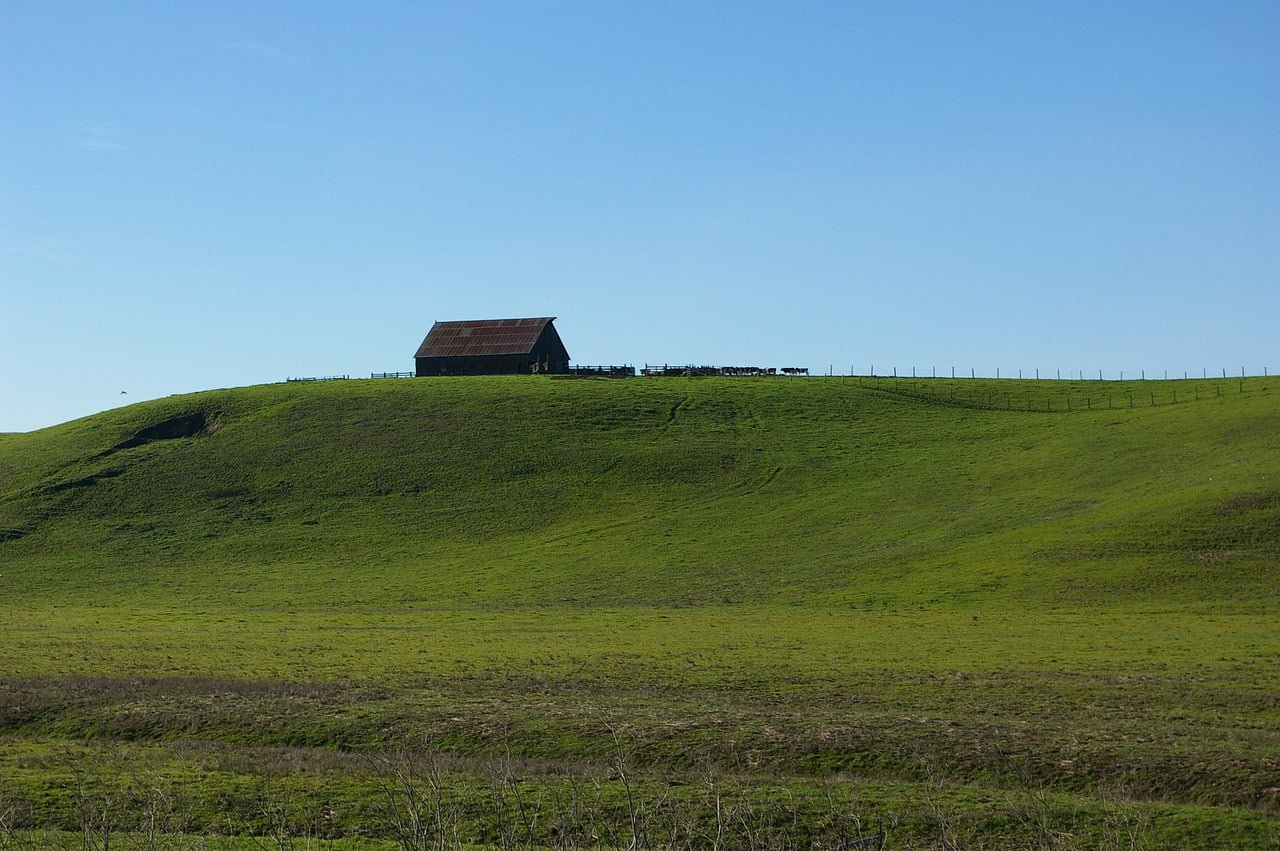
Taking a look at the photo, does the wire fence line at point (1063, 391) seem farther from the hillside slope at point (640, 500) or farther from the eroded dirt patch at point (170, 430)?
the eroded dirt patch at point (170, 430)

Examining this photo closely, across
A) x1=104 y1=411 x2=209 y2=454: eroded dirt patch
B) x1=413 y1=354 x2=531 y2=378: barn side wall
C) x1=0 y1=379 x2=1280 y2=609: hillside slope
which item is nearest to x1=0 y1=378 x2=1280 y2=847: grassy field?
x1=0 y1=379 x2=1280 y2=609: hillside slope

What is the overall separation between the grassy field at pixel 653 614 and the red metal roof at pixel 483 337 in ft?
33.6

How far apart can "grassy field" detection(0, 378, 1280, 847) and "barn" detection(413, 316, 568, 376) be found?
9157 millimetres

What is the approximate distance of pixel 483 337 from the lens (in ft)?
393

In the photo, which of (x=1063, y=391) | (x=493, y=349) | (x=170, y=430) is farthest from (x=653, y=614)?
(x=493, y=349)

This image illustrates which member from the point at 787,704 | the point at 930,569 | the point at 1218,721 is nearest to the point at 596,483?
the point at 930,569

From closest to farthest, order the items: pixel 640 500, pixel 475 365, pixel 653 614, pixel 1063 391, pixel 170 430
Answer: pixel 653 614 → pixel 640 500 → pixel 170 430 → pixel 1063 391 → pixel 475 365

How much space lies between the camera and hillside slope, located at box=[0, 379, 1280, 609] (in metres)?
55.2

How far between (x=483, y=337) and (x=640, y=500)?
1928 inches

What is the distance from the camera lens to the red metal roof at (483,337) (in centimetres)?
11744

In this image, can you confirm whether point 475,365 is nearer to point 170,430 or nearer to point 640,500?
point 170,430

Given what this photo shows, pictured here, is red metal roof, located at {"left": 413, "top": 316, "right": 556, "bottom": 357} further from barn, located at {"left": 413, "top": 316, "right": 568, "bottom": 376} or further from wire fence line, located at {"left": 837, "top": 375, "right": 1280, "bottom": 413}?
wire fence line, located at {"left": 837, "top": 375, "right": 1280, "bottom": 413}

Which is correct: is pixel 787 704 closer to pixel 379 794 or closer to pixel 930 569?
pixel 379 794

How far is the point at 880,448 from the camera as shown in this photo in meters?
84.2
